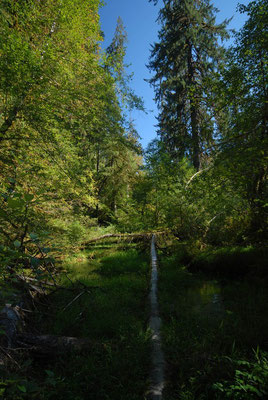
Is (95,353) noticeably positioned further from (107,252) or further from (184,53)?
(184,53)

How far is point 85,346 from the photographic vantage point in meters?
3.20

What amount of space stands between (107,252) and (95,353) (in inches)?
310

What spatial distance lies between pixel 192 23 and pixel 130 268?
18.7 metres

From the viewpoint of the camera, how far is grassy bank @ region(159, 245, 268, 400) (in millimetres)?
2227

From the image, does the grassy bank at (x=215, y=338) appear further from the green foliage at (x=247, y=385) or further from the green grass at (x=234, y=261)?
the green grass at (x=234, y=261)

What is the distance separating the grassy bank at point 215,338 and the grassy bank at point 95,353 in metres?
0.46

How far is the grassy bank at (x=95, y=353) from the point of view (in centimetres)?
233

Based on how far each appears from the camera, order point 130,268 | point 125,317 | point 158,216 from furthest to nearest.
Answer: point 158,216
point 130,268
point 125,317

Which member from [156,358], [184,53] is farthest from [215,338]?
[184,53]

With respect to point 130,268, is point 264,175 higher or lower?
higher

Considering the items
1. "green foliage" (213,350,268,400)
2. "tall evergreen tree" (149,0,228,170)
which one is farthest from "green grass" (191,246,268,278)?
"tall evergreen tree" (149,0,228,170)

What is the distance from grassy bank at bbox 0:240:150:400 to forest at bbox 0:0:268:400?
2cm

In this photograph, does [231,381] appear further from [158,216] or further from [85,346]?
[158,216]

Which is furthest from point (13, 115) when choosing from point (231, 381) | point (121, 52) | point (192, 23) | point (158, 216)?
point (192, 23)
